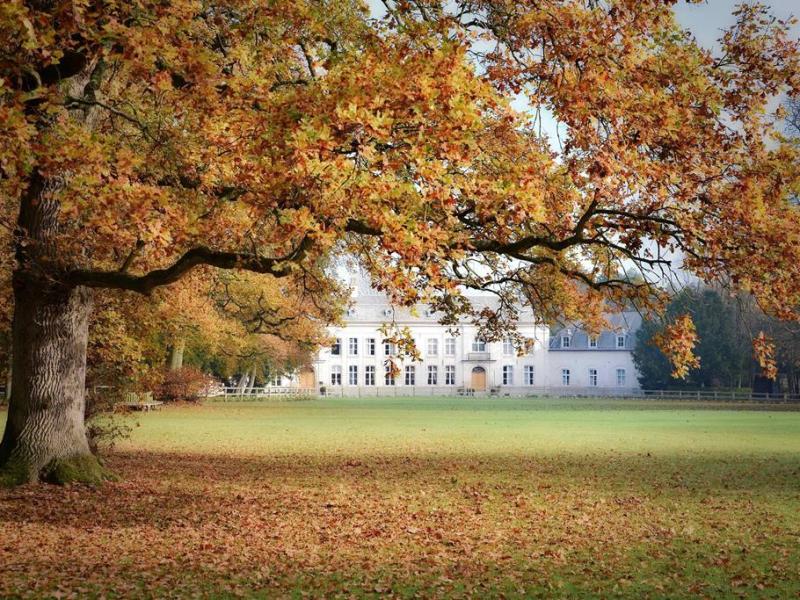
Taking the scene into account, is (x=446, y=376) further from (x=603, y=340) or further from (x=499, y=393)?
(x=603, y=340)

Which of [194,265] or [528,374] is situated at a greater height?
[194,265]

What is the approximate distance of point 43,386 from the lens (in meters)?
12.1

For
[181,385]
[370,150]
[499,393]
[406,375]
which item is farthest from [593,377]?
[370,150]

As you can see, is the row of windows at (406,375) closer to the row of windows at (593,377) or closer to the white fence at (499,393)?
the white fence at (499,393)

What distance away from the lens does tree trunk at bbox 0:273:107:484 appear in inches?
476

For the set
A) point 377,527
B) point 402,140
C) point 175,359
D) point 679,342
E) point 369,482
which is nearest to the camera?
point 402,140

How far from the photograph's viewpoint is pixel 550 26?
8.95m

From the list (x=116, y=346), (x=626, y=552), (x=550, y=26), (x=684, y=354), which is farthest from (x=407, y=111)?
(x=116, y=346)

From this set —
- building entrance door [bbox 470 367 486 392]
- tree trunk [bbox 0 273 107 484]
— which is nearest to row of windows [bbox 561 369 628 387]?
building entrance door [bbox 470 367 486 392]

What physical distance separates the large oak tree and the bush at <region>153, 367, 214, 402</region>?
99.4ft

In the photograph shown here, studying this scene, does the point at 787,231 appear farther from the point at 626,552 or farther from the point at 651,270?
the point at 626,552

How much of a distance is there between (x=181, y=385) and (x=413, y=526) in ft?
117

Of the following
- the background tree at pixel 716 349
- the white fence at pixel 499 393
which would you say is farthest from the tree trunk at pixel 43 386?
the background tree at pixel 716 349

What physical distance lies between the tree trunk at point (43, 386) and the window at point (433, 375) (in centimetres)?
7130
